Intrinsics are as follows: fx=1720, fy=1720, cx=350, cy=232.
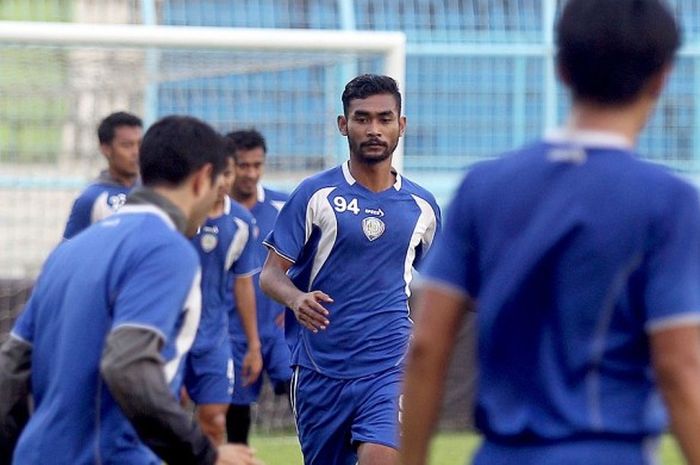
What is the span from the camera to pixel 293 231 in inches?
315

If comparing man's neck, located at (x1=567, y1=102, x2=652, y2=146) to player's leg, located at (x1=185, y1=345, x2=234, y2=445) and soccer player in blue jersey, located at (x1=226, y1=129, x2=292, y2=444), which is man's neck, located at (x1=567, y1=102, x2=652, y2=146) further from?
soccer player in blue jersey, located at (x1=226, y1=129, x2=292, y2=444)

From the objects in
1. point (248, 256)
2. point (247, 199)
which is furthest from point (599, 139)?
point (247, 199)

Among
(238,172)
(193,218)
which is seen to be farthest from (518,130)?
(193,218)

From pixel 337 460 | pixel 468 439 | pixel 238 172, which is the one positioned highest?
pixel 238 172

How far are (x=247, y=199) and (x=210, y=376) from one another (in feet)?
5.11

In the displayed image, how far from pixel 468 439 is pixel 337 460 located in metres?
6.26

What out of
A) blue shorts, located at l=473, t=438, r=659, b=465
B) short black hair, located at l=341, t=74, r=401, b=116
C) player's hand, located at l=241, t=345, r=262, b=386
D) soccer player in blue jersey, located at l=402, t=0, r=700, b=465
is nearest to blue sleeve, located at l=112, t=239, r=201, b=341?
soccer player in blue jersey, located at l=402, t=0, r=700, b=465

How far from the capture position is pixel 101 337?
15.1ft

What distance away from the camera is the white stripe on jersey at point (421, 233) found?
8070 mm

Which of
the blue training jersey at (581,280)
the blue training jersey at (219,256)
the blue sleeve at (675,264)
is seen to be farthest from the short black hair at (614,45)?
the blue training jersey at (219,256)

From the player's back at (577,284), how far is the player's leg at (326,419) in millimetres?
4400

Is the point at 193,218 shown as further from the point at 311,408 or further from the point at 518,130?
the point at 518,130

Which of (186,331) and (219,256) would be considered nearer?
(186,331)

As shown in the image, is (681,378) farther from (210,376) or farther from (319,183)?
(210,376)
